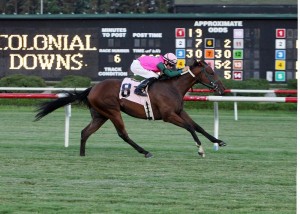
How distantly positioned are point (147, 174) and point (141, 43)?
42.6 ft

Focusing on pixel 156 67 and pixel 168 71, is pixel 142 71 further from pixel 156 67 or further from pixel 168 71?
pixel 168 71

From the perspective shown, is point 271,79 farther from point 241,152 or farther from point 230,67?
point 241,152

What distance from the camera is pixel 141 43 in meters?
21.4

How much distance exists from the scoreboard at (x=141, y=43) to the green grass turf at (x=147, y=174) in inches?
259

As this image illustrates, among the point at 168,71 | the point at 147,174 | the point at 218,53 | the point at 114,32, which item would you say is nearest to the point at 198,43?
the point at 218,53

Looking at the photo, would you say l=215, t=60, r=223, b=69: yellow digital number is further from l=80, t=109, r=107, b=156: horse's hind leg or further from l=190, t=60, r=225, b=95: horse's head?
l=80, t=109, r=107, b=156: horse's hind leg

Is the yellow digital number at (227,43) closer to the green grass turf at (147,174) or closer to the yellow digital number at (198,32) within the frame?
the yellow digital number at (198,32)

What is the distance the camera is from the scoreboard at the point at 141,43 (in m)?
21.2

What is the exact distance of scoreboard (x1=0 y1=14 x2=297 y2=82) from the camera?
69.5 feet

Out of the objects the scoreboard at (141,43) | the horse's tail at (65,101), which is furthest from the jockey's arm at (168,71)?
the scoreboard at (141,43)

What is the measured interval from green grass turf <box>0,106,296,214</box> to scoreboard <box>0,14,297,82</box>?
657 centimetres

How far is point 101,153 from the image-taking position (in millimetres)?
10797

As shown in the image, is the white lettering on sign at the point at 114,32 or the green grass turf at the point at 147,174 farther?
the white lettering on sign at the point at 114,32

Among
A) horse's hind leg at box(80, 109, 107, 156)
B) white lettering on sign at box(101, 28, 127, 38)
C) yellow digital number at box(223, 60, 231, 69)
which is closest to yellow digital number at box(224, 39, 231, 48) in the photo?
yellow digital number at box(223, 60, 231, 69)
